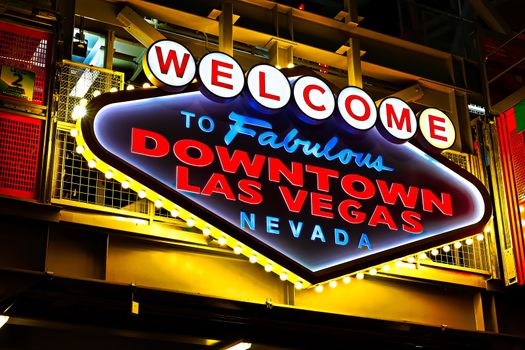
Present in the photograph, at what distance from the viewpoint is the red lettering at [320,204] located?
12312 millimetres

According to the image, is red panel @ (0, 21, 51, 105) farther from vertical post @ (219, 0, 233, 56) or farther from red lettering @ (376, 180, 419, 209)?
red lettering @ (376, 180, 419, 209)

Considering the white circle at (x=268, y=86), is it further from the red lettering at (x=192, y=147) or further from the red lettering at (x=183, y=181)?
the red lettering at (x=183, y=181)

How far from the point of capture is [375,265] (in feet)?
40.2

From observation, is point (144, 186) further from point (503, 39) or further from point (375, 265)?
point (503, 39)

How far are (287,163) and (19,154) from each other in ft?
11.3

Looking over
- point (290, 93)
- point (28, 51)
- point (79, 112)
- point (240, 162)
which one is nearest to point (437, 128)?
point (290, 93)

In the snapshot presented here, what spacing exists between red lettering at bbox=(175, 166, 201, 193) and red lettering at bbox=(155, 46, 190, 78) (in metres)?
1.28

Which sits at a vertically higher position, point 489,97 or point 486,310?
point 489,97

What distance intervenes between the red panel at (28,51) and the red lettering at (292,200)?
321 centimetres

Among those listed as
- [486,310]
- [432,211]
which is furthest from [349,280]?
[486,310]

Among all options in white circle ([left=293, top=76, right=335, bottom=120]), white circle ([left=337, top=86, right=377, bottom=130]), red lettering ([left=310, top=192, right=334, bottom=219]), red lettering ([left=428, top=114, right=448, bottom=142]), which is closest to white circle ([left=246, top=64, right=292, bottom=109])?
white circle ([left=293, top=76, right=335, bottom=120])

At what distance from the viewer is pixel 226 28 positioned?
13289mm

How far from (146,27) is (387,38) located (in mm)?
4120

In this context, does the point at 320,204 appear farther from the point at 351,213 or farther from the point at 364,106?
the point at 364,106
